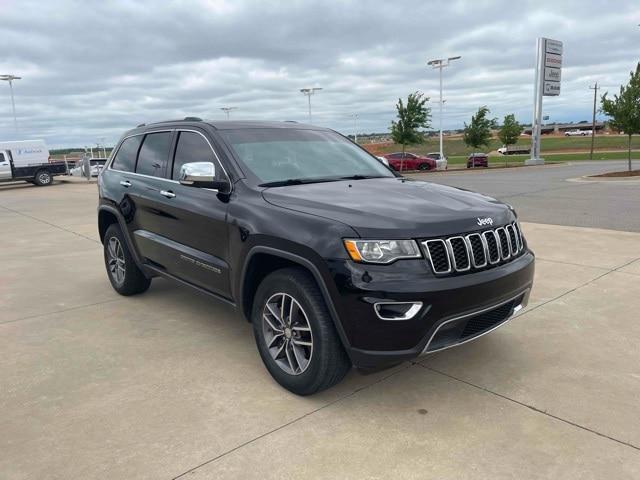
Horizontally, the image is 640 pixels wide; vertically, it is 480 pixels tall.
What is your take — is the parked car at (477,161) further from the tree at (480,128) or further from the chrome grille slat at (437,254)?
the chrome grille slat at (437,254)

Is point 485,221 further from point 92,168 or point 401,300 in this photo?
point 92,168

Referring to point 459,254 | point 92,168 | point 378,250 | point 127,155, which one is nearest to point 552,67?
point 92,168

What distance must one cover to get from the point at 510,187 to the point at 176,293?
14.4 meters

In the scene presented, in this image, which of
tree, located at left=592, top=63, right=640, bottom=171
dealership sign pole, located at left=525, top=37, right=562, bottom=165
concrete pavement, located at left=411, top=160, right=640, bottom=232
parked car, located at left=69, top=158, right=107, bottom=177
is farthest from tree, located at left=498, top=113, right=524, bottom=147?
parked car, located at left=69, top=158, right=107, bottom=177

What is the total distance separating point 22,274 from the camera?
267 inches

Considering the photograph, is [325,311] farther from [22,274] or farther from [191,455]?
[22,274]

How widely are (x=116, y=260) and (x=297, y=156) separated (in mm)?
2577

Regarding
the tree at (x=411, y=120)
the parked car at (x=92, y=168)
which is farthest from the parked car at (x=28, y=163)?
the tree at (x=411, y=120)

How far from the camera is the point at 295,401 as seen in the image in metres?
3.25

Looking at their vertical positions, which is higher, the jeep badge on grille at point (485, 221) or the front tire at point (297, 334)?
the jeep badge on grille at point (485, 221)

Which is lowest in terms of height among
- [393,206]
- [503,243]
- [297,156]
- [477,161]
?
[477,161]

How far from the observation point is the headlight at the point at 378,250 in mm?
2846

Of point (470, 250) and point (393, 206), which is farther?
point (393, 206)

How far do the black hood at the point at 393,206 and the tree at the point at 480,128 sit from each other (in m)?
39.1
